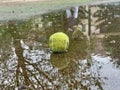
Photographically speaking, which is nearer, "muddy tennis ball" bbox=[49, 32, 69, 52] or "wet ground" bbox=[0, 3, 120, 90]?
"wet ground" bbox=[0, 3, 120, 90]

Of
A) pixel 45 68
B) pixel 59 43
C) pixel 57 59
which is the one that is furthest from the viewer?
pixel 59 43

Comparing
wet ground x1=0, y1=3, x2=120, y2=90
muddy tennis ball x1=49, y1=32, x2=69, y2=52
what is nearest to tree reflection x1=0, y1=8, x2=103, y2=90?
→ wet ground x1=0, y1=3, x2=120, y2=90

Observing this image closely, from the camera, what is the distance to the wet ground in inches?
290

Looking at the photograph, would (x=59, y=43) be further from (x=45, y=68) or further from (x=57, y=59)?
(x=45, y=68)

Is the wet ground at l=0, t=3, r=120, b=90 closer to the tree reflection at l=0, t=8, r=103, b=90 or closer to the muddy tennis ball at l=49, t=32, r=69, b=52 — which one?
the tree reflection at l=0, t=8, r=103, b=90

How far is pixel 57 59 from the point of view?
29.6 ft

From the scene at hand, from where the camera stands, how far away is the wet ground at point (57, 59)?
7.36 m

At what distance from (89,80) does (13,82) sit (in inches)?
59.2

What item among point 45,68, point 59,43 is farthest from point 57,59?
point 45,68

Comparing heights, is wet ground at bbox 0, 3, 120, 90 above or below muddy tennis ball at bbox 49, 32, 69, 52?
below

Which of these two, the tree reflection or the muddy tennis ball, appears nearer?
the tree reflection

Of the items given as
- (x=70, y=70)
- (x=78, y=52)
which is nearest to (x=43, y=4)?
(x=78, y=52)

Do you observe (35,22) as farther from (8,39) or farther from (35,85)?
(35,85)

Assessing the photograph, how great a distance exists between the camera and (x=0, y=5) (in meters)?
19.9
